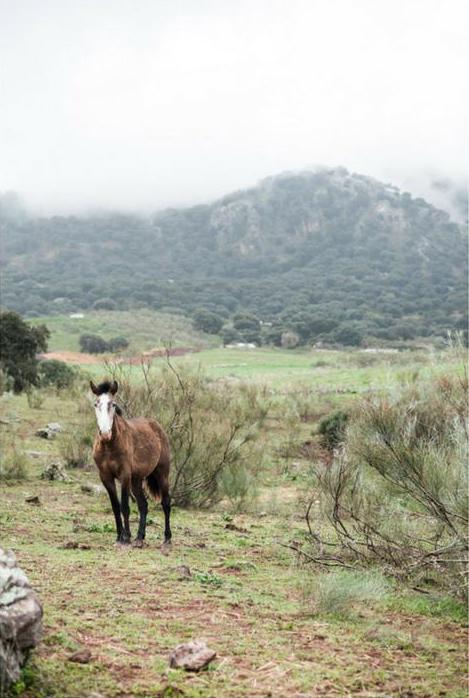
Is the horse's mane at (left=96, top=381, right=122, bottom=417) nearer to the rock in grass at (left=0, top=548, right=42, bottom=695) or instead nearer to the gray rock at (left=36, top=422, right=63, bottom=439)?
the rock in grass at (left=0, top=548, right=42, bottom=695)

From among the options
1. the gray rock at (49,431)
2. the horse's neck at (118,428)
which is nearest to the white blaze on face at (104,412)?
the horse's neck at (118,428)

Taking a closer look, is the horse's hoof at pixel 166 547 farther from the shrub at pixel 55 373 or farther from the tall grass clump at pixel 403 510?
the shrub at pixel 55 373

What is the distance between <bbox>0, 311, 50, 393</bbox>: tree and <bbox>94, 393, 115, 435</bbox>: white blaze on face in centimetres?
2380

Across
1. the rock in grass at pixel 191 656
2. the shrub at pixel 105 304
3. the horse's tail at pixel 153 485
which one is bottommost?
the rock in grass at pixel 191 656

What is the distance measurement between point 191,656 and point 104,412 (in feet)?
12.8

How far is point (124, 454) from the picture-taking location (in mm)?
8859

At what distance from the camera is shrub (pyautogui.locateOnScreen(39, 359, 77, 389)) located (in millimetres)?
33844

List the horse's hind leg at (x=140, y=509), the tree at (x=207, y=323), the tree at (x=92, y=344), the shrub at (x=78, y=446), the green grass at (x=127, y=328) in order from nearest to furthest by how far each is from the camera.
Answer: the horse's hind leg at (x=140, y=509) → the shrub at (x=78, y=446) → the tree at (x=92, y=344) → the green grass at (x=127, y=328) → the tree at (x=207, y=323)

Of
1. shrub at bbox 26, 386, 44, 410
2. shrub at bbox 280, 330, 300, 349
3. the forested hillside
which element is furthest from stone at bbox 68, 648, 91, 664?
the forested hillside

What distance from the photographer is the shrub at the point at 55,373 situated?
33.8m

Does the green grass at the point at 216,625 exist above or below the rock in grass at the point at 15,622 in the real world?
below

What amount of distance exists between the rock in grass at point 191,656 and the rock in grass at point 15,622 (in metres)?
0.97

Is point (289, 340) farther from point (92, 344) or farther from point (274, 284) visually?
point (274, 284)

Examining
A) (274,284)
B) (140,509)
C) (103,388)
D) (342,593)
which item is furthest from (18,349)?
(274,284)
